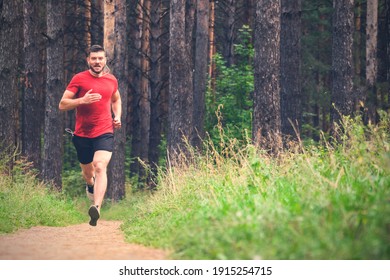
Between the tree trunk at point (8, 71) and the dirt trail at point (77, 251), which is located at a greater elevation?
the tree trunk at point (8, 71)

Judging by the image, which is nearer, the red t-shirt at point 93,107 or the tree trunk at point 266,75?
the red t-shirt at point 93,107

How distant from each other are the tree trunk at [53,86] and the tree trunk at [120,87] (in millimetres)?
1570

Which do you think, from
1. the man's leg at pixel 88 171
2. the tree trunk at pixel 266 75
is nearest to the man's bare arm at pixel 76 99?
the man's leg at pixel 88 171

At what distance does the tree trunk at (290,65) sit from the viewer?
17.7 m

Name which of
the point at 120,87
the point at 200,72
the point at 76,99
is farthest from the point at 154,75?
the point at 76,99

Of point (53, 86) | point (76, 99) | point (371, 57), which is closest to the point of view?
point (76, 99)

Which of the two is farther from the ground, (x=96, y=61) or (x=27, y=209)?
(x=96, y=61)

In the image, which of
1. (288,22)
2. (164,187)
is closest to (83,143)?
(164,187)

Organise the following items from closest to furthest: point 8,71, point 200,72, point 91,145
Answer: point 91,145 → point 8,71 → point 200,72

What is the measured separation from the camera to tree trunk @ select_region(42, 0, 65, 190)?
634 inches

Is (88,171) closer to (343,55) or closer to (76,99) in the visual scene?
(76,99)

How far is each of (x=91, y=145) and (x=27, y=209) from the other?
92.3 inches

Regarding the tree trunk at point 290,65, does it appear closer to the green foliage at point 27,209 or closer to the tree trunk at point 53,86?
the tree trunk at point 53,86

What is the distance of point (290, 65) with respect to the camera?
1772 cm
